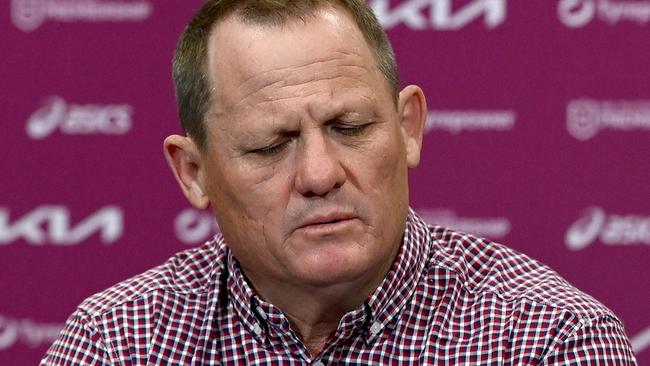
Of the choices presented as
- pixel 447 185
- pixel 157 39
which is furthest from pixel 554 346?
pixel 157 39

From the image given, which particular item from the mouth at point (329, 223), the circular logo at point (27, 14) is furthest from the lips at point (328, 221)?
the circular logo at point (27, 14)

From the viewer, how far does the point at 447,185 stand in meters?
4.08

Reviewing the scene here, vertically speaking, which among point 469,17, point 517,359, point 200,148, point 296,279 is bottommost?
point 517,359

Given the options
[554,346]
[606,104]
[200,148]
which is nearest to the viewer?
[554,346]

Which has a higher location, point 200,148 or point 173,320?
point 200,148

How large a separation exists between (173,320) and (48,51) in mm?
1920

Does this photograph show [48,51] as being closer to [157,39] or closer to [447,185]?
[157,39]

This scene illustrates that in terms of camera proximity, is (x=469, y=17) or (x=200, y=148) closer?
(x=200, y=148)

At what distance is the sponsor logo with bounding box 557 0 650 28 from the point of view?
399 cm

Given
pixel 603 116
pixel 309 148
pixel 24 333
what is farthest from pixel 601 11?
pixel 24 333

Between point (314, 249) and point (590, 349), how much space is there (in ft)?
1.75

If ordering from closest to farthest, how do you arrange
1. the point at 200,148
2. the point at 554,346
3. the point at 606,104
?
the point at 554,346 < the point at 200,148 < the point at 606,104

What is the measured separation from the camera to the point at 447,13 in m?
4.03

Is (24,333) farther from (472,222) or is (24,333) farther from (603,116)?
(603,116)
